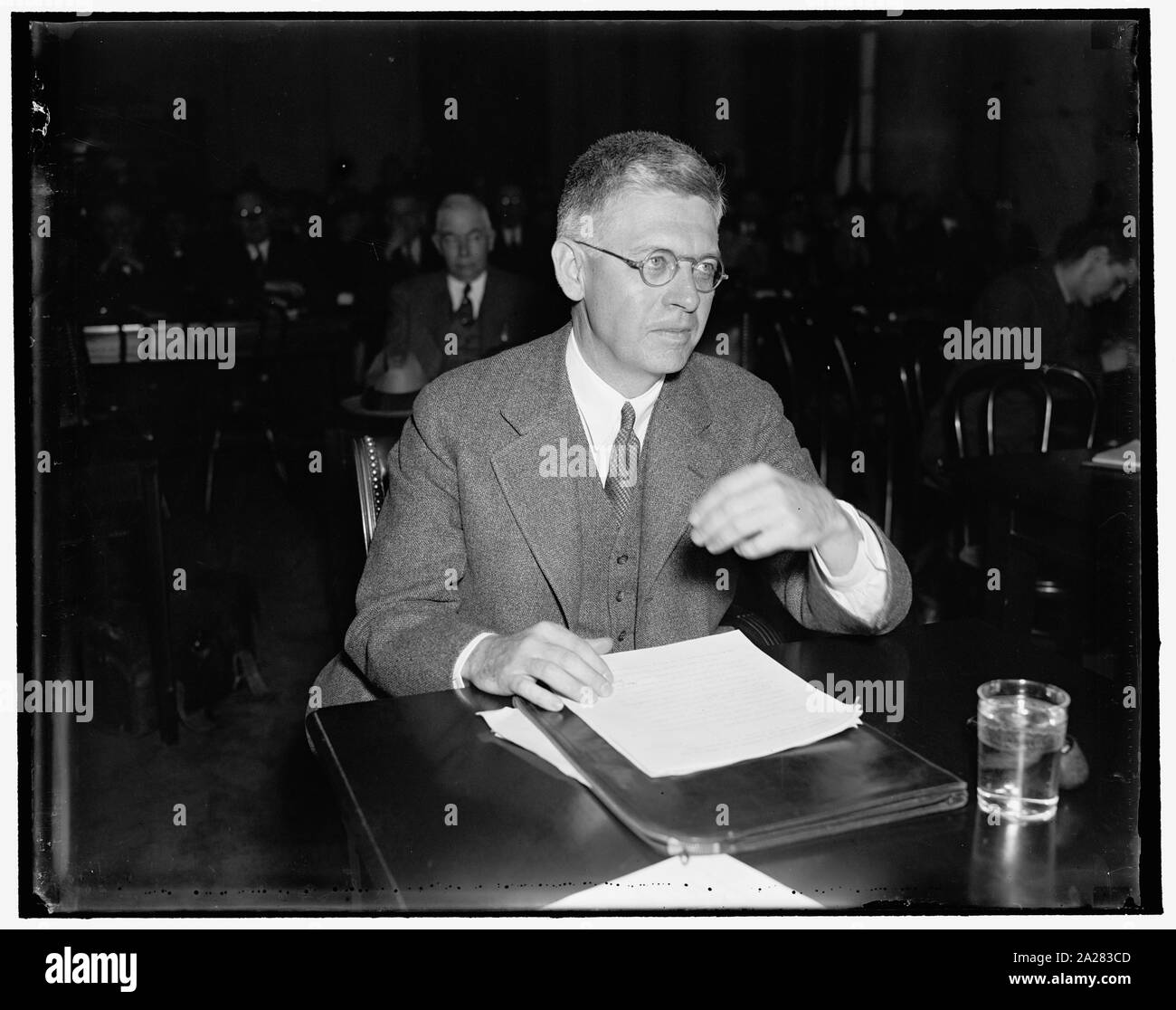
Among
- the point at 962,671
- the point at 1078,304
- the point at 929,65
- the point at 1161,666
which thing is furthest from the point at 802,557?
the point at 929,65

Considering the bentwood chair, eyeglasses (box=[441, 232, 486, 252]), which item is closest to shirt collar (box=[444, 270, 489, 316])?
eyeglasses (box=[441, 232, 486, 252])

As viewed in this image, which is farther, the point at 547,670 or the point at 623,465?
the point at 623,465

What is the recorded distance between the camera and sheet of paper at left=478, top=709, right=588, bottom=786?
110cm

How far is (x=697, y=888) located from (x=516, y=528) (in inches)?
33.2

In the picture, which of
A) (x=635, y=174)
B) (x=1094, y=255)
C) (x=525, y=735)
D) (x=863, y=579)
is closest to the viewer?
(x=525, y=735)

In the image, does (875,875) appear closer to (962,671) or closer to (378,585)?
(962,671)

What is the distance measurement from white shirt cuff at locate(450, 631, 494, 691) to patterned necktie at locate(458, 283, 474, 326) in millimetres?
3424

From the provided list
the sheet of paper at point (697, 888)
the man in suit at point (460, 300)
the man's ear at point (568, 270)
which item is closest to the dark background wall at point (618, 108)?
the man in suit at point (460, 300)

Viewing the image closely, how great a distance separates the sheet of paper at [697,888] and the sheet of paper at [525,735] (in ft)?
0.46

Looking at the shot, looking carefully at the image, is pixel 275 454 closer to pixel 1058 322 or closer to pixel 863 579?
pixel 1058 322

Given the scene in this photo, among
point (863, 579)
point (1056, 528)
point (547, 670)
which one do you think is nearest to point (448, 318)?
point (1056, 528)

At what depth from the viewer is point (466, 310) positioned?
4.80m

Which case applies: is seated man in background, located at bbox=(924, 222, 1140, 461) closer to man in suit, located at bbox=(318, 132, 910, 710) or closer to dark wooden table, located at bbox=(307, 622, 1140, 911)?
man in suit, located at bbox=(318, 132, 910, 710)
